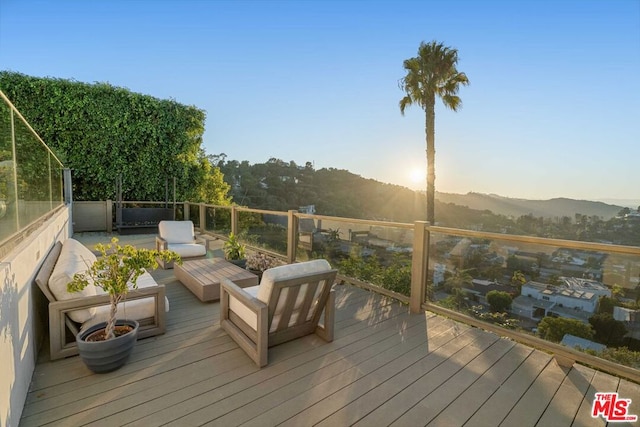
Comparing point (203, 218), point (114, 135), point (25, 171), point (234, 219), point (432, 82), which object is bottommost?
point (203, 218)

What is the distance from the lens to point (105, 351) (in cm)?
206

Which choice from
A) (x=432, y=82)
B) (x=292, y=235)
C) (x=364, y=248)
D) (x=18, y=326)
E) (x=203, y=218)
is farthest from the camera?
(x=432, y=82)

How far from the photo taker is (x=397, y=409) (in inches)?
71.9

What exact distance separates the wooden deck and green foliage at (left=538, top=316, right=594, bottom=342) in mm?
199

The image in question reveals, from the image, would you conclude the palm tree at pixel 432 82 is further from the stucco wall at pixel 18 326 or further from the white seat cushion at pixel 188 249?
the stucco wall at pixel 18 326

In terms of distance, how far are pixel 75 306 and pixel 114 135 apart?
36.7 ft

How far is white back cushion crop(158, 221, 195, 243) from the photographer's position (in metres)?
5.90

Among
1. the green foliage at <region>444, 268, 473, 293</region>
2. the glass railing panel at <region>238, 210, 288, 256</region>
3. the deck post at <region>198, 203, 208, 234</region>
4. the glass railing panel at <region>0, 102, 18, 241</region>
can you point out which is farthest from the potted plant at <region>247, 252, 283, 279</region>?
the deck post at <region>198, 203, 208, 234</region>

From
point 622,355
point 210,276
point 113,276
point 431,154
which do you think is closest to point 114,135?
point 210,276

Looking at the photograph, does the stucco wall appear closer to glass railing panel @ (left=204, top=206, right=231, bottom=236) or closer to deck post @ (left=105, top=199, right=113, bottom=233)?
glass railing panel @ (left=204, top=206, right=231, bottom=236)

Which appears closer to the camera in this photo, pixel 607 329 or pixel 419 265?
pixel 607 329

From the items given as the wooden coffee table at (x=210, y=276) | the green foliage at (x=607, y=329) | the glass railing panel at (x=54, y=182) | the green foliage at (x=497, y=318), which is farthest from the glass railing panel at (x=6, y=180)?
the green foliage at (x=607, y=329)

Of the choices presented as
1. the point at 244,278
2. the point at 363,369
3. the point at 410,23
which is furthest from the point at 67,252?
the point at 410,23

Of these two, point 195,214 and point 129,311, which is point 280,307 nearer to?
point 129,311
